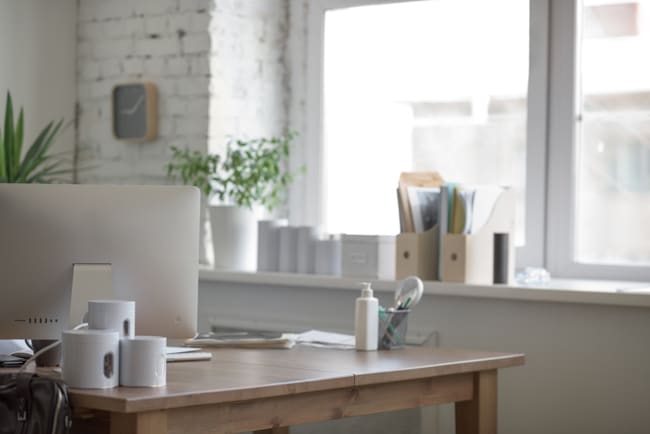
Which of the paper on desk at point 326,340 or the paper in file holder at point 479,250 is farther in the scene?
the paper in file holder at point 479,250

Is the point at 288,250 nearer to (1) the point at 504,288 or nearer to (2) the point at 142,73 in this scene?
(1) the point at 504,288

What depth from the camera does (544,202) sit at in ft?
13.2

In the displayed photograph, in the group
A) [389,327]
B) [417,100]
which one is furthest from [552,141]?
[389,327]

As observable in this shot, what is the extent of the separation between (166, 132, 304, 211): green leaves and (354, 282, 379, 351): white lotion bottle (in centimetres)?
141

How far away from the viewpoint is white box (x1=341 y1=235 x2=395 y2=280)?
386 cm

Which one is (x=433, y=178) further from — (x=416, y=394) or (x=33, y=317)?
(x=33, y=317)

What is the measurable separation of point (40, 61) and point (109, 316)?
8.39 ft

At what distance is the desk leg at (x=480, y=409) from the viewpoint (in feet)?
9.18

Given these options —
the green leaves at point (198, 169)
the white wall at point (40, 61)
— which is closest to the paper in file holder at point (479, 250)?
the green leaves at point (198, 169)

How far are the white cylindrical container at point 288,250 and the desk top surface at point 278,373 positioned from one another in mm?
1154

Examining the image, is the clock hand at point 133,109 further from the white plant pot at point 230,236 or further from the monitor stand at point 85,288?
the monitor stand at point 85,288

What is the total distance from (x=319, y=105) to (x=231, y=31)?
45cm

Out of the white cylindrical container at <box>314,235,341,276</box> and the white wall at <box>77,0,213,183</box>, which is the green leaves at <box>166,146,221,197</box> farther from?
Result: the white cylindrical container at <box>314,235,341,276</box>

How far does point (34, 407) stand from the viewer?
209 centimetres
